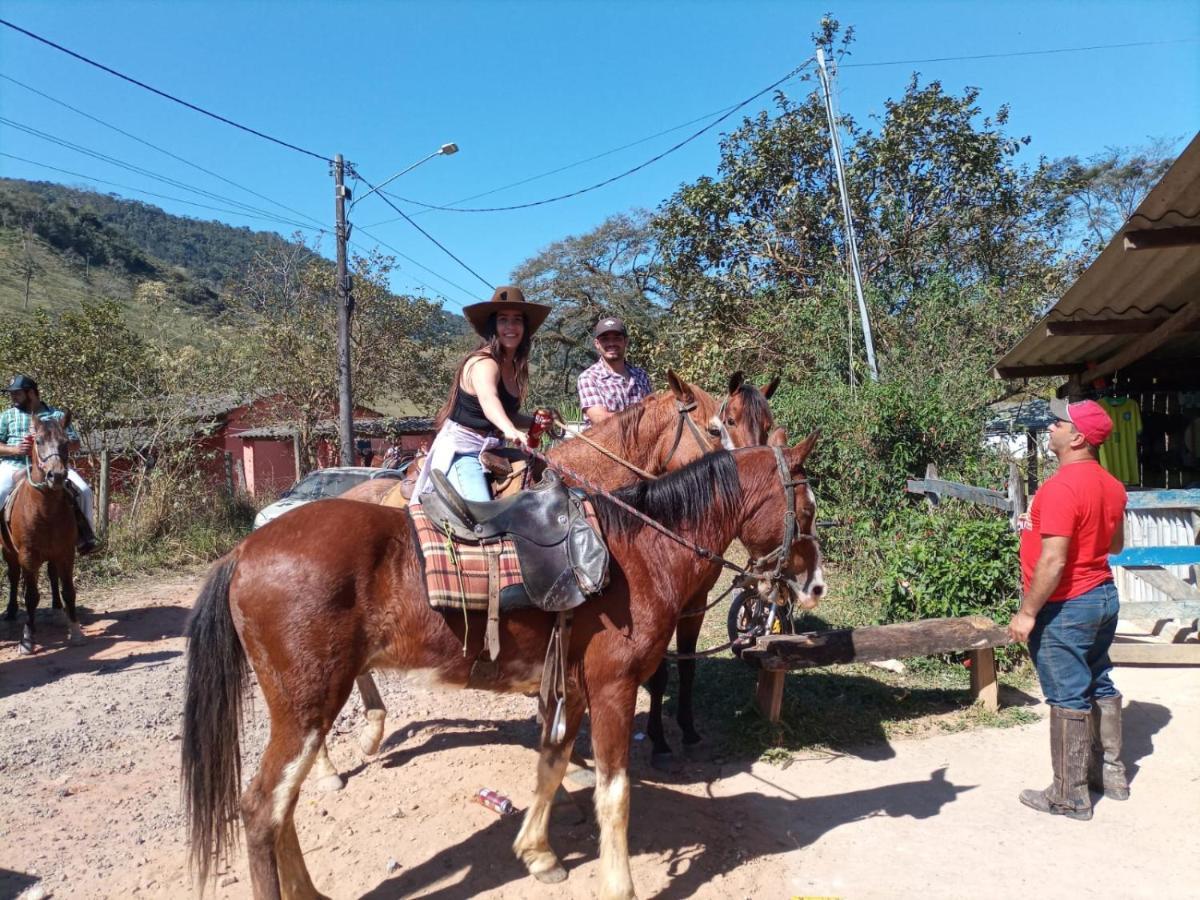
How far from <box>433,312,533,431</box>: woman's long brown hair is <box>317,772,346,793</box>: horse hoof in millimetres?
2075

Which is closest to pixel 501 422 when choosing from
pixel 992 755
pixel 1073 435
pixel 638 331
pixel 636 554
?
pixel 636 554

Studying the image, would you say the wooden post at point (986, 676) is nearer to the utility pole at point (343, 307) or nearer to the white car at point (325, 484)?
the white car at point (325, 484)

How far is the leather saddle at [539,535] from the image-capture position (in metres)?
2.75

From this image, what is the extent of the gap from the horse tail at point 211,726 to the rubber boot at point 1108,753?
13.8 ft

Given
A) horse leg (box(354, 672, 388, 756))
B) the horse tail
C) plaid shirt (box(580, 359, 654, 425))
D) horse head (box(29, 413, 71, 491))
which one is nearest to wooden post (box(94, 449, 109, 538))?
horse head (box(29, 413, 71, 491))

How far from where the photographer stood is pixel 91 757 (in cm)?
436

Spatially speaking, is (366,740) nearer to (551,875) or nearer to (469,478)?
(551,875)

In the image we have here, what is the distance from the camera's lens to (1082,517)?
3381 mm

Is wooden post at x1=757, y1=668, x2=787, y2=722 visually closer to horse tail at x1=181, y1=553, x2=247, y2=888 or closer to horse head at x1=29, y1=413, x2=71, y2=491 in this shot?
horse tail at x1=181, y1=553, x2=247, y2=888

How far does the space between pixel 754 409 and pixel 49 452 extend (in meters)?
6.27

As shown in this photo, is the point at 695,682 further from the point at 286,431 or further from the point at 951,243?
the point at 286,431

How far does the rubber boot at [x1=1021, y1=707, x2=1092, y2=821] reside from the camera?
3482 mm

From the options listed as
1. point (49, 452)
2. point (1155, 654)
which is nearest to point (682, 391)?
point (1155, 654)

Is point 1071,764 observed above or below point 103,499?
below
